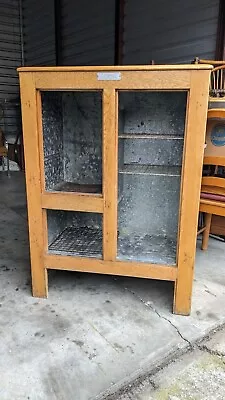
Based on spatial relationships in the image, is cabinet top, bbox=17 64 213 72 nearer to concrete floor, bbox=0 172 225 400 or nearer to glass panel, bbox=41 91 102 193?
glass panel, bbox=41 91 102 193

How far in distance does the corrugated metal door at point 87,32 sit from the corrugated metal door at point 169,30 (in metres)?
0.47

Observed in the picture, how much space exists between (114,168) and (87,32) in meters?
4.86

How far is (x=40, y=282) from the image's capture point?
1903mm

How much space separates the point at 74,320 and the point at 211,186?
4.82ft

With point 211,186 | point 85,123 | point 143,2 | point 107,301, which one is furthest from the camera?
point 143,2

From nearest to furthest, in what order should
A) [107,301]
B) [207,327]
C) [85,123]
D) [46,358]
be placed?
[46,358] < [207,327] < [107,301] < [85,123]

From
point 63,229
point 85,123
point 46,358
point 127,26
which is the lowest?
point 46,358

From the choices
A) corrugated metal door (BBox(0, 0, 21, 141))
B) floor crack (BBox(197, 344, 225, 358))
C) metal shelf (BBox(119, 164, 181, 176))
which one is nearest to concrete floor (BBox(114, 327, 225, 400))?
floor crack (BBox(197, 344, 225, 358))

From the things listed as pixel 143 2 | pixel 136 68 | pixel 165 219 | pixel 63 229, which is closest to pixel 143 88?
pixel 136 68

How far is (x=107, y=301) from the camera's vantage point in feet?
6.24

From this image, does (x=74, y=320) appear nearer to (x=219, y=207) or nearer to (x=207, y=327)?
(x=207, y=327)

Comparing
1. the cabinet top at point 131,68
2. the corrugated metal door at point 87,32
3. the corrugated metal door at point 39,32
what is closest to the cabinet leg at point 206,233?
the cabinet top at point 131,68

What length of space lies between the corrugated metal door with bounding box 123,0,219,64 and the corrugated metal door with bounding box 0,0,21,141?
3.60m

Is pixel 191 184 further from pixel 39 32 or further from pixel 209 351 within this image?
pixel 39 32
